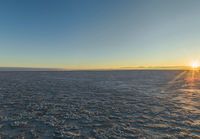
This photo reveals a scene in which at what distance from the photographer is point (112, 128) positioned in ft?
33.5

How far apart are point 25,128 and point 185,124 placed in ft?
34.7

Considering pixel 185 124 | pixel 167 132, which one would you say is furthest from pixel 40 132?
pixel 185 124

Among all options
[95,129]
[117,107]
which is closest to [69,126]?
[95,129]

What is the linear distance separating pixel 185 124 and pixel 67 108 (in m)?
9.90

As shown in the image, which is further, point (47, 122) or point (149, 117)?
point (149, 117)

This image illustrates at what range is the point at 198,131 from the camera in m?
9.59

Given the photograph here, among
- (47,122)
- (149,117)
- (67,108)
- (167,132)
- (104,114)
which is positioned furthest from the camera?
(67,108)

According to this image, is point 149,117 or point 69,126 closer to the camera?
point 69,126

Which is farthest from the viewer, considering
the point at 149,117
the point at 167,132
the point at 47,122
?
the point at 149,117

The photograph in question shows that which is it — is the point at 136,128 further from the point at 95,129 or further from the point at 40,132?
the point at 40,132

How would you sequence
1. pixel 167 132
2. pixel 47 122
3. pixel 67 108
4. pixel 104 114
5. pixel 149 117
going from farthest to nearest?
pixel 67 108
pixel 104 114
pixel 149 117
pixel 47 122
pixel 167 132

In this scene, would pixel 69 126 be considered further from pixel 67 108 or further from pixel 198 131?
pixel 198 131

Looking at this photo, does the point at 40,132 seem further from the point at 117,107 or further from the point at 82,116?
the point at 117,107

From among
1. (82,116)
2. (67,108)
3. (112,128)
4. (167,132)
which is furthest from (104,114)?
(167,132)
